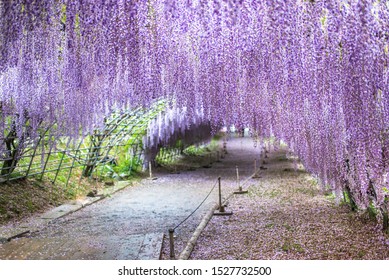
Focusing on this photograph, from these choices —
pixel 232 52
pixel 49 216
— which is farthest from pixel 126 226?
pixel 232 52

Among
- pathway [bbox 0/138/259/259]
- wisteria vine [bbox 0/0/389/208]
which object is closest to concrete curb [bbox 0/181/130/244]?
pathway [bbox 0/138/259/259]

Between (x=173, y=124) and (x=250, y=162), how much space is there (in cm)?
442

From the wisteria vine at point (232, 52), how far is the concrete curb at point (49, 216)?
181 centimetres

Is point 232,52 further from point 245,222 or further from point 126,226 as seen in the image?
point 126,226

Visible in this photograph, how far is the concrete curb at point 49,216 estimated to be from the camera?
4785mm

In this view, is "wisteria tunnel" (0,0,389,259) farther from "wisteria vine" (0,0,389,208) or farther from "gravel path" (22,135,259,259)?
"gravel path" (22,135,259,259)

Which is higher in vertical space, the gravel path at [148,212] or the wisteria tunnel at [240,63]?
the wisteria tunnel at [240,63]

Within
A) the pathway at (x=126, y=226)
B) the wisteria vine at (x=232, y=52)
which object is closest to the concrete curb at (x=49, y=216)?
the pathway at (x=126, y=226)

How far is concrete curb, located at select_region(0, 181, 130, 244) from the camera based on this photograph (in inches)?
188

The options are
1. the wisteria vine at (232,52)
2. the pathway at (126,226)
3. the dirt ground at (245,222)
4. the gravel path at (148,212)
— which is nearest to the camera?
the wisteria vine at (232,52)

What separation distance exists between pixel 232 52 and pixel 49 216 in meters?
4.28

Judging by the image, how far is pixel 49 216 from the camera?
236 inches

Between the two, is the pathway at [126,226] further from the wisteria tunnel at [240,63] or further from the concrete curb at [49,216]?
the wisteria tunnel at [240,63]

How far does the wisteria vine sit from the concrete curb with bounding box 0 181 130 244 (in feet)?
5.94
